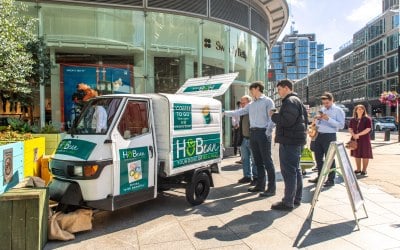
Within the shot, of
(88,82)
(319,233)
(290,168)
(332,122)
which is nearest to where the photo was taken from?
(319,233)

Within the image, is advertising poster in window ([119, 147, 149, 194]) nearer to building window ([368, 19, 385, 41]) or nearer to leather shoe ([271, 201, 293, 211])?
leather shoe ([271, 201, 293, 211])

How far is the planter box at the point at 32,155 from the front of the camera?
654cm

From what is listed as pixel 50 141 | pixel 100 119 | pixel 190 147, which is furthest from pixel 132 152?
pixel 50 141

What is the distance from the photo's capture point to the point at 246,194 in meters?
6.98

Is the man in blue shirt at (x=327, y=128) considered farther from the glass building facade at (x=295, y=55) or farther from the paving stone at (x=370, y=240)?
the glass building facade at (x=295, y=55)

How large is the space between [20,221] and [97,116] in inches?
67.1

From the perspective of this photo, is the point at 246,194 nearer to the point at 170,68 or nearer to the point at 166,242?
the point at 166,242

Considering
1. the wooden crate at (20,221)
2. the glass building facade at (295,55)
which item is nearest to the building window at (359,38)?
the glass building facade at (295,55)

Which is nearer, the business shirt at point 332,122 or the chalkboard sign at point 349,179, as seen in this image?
the chalkboard sign at point 349,179

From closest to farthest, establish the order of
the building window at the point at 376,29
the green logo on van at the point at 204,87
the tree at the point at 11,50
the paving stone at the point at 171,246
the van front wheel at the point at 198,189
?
the paving stone at the point at 171,246
the van front wheel at the point at 198,189
the tree at the point at 11,50
the green logo on van at the point at 204,87
the building window at the point at 376,29

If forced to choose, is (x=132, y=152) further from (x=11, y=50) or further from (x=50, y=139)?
(x=50, y=139)

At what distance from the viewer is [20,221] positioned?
4.04 metres

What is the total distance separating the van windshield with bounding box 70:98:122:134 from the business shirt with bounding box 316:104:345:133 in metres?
4.56

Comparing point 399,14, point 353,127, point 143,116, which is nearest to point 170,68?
point 353,127
